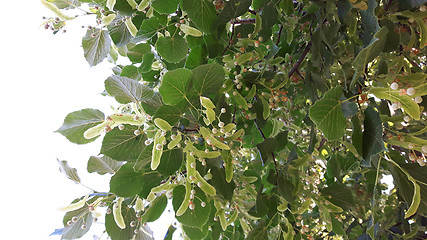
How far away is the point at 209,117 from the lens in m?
0.55

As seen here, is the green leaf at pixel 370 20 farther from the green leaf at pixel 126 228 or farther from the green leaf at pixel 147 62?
the green leaf at pixel 126 228

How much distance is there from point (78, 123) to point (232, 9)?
1.33 ft

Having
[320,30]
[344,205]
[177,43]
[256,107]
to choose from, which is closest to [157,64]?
[177,43]

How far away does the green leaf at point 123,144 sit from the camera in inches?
23.6

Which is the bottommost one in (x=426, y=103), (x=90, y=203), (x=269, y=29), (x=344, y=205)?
(x=344, y=205)

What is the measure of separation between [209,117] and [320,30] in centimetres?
31

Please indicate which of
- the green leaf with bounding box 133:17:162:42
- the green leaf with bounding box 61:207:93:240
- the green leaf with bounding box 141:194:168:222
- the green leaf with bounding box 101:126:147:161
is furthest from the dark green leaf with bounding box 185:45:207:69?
the green leaf with bounding box 61:207:93:240

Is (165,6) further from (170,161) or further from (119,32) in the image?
(170,161)

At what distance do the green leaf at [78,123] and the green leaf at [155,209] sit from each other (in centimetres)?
20

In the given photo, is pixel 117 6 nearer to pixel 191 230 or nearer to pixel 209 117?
pixel 209 117

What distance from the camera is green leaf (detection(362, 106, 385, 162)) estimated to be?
500 millimetres

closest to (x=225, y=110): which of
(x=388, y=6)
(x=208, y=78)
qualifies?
(x=208, y=78)

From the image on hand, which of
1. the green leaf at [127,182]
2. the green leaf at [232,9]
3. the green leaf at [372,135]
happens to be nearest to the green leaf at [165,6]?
the green leaf at [232,9]

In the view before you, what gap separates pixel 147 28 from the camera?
0.71m
